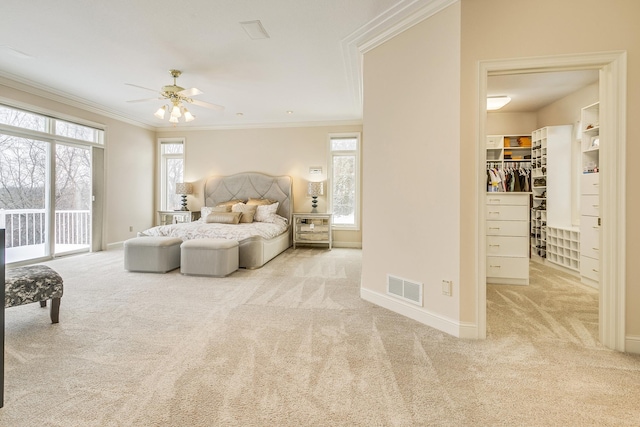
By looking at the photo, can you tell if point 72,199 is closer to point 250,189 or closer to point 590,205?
point 250,189

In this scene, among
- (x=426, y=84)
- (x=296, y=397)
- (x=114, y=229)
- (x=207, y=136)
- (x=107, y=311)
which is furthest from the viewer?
(x=207, y=136)

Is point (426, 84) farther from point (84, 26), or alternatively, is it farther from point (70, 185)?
point (70, 185)

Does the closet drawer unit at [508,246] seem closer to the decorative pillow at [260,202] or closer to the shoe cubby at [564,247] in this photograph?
the shoe cubby at [564,247]

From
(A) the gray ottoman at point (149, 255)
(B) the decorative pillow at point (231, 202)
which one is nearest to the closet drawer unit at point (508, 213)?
(A) the gray ottoman at point (149, 255)

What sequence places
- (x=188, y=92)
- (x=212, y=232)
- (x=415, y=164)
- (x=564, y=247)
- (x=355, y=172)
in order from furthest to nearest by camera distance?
(x=355, y=172) < (x=212, y=232) < (x=564, y=247) < (x=188, y=92) < (x=415, y=164)

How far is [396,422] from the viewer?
152 cm

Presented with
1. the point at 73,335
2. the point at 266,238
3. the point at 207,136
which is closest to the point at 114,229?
the point at 207,136

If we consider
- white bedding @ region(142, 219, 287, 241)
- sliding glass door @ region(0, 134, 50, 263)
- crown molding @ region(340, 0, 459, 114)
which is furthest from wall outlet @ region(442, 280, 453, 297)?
sliding glass door @ region(0, 134, 50, 263)

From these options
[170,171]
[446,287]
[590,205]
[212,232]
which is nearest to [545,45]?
[446,287]

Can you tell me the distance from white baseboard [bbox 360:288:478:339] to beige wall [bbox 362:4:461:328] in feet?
0.04

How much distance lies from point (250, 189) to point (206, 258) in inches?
122

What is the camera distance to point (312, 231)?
6.88 metres

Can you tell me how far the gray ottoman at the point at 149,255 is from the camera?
4.50 metres

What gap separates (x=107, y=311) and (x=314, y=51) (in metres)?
3.57
